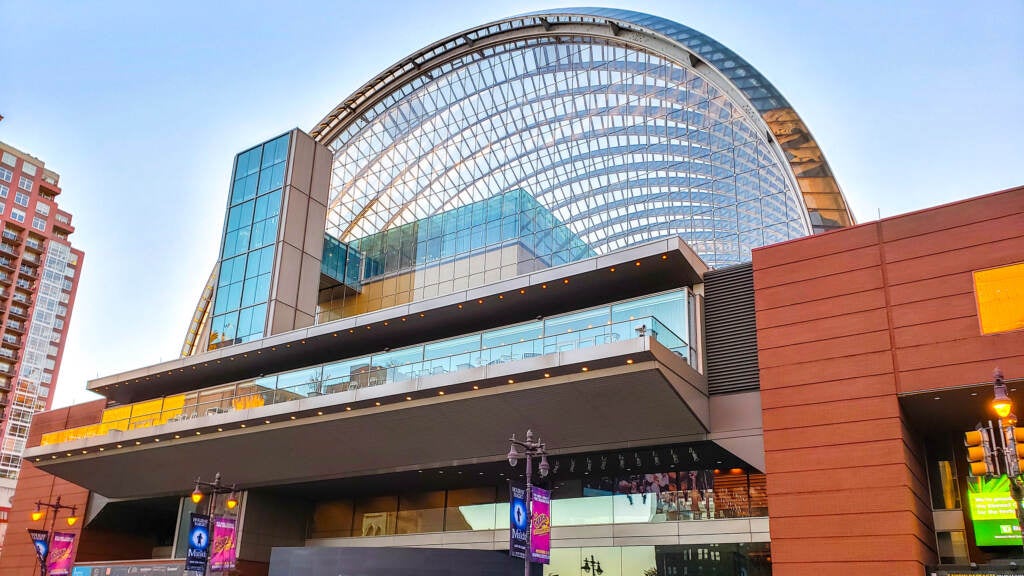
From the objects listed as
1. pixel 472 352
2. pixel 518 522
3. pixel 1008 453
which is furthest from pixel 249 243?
pixel 1008 453

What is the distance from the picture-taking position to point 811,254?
28.2 m

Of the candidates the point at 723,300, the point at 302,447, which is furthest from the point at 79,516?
the point at 723,300

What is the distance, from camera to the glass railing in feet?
95.8

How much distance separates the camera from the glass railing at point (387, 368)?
29.2 metres

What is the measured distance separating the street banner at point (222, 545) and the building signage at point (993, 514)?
2518 cm

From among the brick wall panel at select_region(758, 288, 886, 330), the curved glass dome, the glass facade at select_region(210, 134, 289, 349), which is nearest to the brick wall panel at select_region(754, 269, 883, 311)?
the brick wall panel at select_region(758, 288, 886, 330)

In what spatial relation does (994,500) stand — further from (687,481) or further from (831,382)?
(687,481)

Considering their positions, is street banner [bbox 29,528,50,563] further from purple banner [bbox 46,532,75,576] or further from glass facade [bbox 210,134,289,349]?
glass facade [bbox 210,134,289,349]

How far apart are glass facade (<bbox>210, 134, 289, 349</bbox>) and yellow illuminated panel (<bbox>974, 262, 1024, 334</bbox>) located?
31565mm

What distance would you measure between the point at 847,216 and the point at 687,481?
47.4ft

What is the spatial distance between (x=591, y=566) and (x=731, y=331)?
456 inches

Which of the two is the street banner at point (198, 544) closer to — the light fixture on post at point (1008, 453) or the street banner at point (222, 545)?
the street banner at point (222, 545)

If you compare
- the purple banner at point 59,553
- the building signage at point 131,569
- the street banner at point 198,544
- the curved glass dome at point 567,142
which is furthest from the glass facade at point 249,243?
the street banner at point 198,544

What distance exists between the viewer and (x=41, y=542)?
42.3 m
